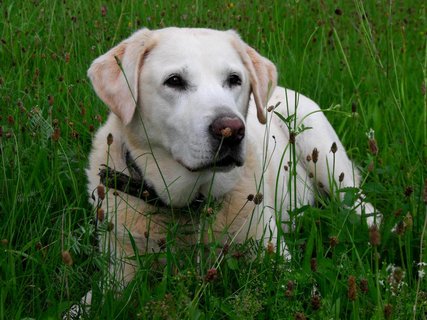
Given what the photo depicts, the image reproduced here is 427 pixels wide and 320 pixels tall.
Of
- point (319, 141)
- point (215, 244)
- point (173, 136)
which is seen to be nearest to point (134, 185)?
point (173, 136)

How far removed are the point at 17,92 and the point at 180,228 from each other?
1.56 m

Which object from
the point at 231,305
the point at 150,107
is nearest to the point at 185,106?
the point at 150,107

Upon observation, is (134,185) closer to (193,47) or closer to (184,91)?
(184,91)

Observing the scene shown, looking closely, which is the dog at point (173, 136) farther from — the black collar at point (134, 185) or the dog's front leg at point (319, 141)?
the dog's front leg at point (319, 141)

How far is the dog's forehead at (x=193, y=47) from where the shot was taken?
3217 mm

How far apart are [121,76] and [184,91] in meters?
0.31

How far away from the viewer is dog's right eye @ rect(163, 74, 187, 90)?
3.16m

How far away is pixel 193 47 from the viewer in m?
3.23

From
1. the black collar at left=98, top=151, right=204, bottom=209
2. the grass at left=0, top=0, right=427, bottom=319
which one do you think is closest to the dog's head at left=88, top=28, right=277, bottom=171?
the black collar at left=98, top=151, right=204, bottom=209

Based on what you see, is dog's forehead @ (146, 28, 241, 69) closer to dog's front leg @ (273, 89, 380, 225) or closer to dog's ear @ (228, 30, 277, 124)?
dog's ear @ (228, 30, 277, 124)

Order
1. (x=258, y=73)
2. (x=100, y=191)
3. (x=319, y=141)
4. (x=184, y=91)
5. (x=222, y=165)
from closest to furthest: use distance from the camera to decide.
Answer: (x=100, y=191) → (x=222, y=165) → (x=184, y=91) → (x=258, y=73) → (x=319, y=141)

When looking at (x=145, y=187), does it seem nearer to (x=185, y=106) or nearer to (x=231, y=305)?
(x=185, y=106)

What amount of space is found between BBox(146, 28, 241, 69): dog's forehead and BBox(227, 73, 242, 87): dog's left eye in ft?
0.20

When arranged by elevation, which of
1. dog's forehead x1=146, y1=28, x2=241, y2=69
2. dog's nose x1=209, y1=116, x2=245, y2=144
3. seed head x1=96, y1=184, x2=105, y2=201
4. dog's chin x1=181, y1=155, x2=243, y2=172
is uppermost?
dog's forehead x1=146, y1=28, x2=241, y2=69
